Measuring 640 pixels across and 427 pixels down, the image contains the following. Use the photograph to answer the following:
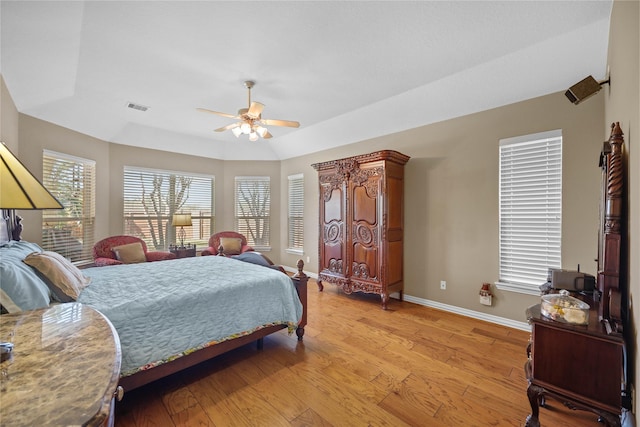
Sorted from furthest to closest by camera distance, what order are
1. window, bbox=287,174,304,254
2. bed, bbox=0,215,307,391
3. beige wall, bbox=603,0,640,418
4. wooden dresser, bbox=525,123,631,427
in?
1. window, bbox=287,174,304,254
2. bed, bbox=0,215,307,391
3. wooden dresser, bbox=525,123,631,427
4. beige wall, bbox=603,0,640,418

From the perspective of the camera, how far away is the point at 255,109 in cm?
299

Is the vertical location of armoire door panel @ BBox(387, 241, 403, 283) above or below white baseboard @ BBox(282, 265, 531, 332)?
above

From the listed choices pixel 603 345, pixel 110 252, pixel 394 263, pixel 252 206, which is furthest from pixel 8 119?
pixel 603 345

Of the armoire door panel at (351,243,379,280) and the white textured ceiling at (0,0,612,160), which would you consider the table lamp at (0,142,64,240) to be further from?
the armoire door panel at (351,243,379,280)

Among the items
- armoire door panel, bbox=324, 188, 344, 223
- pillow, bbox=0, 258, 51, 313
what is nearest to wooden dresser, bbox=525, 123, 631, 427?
pillow, bbox=0, 258, 51, 313

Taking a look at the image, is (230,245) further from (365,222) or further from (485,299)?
(485,299)

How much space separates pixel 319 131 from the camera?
4.92 metres

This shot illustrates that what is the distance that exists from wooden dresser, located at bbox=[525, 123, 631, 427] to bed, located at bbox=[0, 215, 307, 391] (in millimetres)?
1943

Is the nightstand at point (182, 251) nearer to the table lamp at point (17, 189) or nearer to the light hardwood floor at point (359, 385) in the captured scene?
the light hardwood floor at point (359, 385)

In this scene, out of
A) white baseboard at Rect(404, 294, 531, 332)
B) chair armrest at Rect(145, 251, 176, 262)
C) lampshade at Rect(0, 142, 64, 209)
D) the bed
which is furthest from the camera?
chair armrest at Rect(145, 251, 176, 262)

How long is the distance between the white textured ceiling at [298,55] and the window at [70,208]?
1.95ft

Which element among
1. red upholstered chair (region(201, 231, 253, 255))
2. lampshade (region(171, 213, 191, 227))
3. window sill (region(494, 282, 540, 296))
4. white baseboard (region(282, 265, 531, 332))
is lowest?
white baseboard (region(282, 265, 531, 332))

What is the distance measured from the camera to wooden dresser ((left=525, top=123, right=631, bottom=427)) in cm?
136

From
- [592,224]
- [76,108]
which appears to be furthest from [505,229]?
[76,108]
